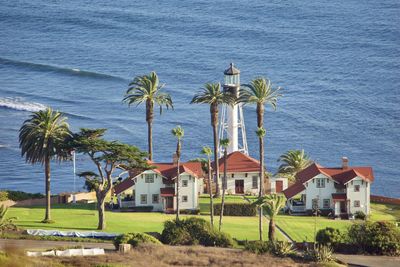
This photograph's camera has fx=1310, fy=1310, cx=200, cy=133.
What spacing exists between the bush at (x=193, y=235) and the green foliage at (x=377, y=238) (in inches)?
437

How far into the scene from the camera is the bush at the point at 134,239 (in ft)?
360

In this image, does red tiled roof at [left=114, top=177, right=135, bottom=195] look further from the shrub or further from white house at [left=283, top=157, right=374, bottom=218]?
the shrub

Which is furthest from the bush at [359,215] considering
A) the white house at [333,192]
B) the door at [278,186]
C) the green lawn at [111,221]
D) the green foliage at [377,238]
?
the green foliage at [377,238]

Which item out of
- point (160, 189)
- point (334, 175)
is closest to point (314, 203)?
point (334, 175)

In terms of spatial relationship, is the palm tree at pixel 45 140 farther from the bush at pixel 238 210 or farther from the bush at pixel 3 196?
the bush at pixel 238 210

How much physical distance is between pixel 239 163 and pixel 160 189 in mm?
14828

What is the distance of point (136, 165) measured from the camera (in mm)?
A: 128750

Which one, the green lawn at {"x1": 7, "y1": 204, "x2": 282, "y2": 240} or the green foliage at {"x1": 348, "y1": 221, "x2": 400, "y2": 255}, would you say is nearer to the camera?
the green foliage at {"x1": 348, "y1": 221, "x2": 400, "y2": 255}

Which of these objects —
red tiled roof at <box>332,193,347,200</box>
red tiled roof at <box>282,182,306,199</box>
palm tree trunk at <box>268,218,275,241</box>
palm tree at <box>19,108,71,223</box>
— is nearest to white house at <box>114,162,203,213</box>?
red tiled roof at <box>282,182,306,199</box>

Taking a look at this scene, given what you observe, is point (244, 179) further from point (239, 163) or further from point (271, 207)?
point (271, 207)

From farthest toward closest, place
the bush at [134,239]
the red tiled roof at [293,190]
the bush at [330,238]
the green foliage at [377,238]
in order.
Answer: the red tiled roof at [293,190] < the bush at [330,238] < the green foliage at [377,238] < the bush at [134,239]

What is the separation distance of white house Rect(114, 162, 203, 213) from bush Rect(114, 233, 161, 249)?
85.7 feet

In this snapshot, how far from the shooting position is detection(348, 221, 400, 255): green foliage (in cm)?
11431

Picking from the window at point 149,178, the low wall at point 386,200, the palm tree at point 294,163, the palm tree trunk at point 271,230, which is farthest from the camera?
the palm tree at point 294,163
